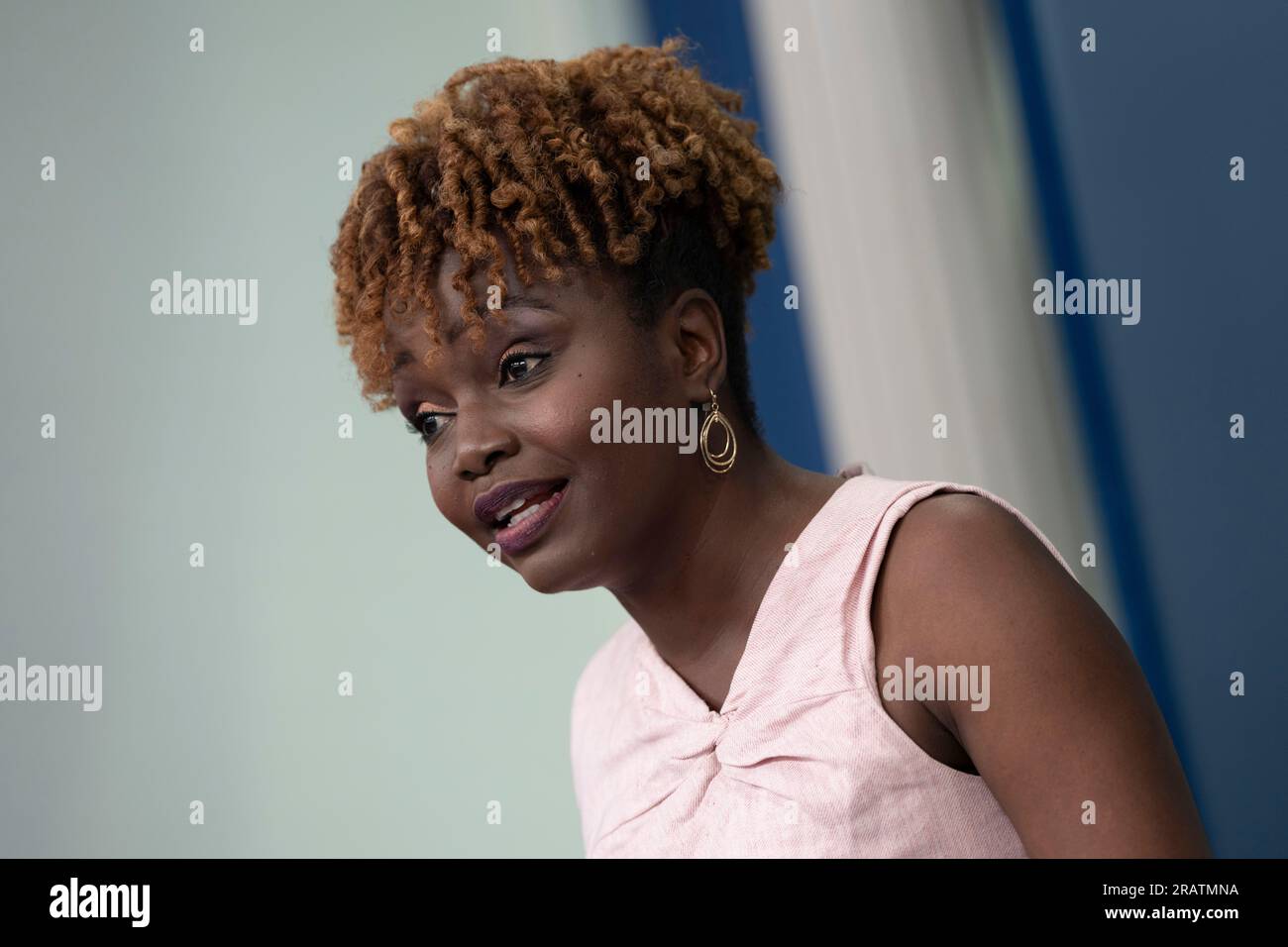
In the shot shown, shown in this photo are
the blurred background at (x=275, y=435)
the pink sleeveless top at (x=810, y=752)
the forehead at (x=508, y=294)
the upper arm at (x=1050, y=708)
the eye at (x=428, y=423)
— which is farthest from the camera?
the blurred background at (x=275, y=435)

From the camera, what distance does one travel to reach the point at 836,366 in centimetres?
246

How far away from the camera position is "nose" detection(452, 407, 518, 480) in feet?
5.05

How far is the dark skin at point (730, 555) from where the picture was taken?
1312 mm

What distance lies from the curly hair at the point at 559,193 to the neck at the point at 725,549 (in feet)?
0.34

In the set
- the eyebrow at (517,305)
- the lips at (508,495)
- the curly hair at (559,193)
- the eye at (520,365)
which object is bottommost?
the lips at (508,495)

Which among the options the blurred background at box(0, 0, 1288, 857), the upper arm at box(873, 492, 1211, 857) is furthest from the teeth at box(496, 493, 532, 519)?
the blurred background at box(0, 0, 1288, 857)

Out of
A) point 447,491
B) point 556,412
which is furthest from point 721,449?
point 447,491

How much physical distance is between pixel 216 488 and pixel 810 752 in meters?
1.51

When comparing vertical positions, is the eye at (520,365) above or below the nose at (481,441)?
above

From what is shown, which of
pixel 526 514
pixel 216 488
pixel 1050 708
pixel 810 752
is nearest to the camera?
pixel 1050 708

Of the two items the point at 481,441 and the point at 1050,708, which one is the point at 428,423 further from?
the point at 1050,708

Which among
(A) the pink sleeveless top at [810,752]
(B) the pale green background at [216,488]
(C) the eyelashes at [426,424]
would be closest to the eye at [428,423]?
(C) the eyelashes at [426,424]

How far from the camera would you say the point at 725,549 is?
5.36ft

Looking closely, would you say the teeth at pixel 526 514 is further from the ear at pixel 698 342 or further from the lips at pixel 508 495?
the ear at pixel 698 342
